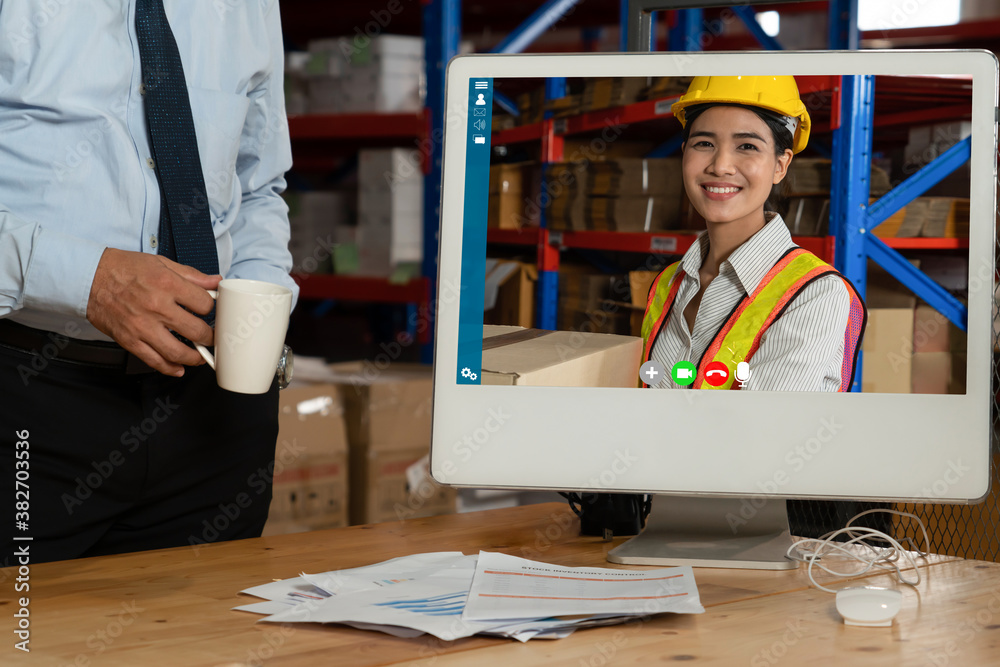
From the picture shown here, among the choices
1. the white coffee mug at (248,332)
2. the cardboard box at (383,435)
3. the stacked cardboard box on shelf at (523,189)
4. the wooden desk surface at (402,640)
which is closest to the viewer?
the wooden desk surface at (402,640)

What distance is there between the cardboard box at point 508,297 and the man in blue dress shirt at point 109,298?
0.29 m

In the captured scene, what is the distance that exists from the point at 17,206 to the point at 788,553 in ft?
3.17

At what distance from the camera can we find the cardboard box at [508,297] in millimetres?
929

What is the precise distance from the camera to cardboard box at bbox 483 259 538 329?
0.93 m

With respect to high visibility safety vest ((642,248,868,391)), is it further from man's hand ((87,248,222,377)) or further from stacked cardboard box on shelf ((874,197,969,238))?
man's hand ((87,248,222,377))

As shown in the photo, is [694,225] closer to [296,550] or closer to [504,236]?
[504,236]

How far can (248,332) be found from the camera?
87cm

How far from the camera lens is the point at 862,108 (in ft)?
5.26

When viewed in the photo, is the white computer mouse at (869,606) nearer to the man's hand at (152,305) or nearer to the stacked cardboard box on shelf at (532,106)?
the man's hand at (152,305)

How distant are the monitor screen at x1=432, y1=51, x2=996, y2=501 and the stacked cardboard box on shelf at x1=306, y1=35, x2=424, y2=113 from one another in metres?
2.65

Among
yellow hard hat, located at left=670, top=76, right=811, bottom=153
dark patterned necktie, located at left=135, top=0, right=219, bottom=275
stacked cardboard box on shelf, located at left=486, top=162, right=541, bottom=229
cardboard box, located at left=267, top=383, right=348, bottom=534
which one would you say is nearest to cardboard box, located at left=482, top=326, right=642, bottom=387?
yellow hard hat, located at left=670, top=76, right=811, bottom=153

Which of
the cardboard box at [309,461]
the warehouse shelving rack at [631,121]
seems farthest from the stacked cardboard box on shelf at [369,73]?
the cardboard box at [309,461]

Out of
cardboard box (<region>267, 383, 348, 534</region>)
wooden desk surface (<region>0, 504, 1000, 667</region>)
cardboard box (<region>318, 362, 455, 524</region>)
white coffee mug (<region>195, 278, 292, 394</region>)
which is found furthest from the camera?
cardboard box (<region>318, 362, 455, 524</region>)

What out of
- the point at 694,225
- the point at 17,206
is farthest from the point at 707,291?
the point at 17,206
